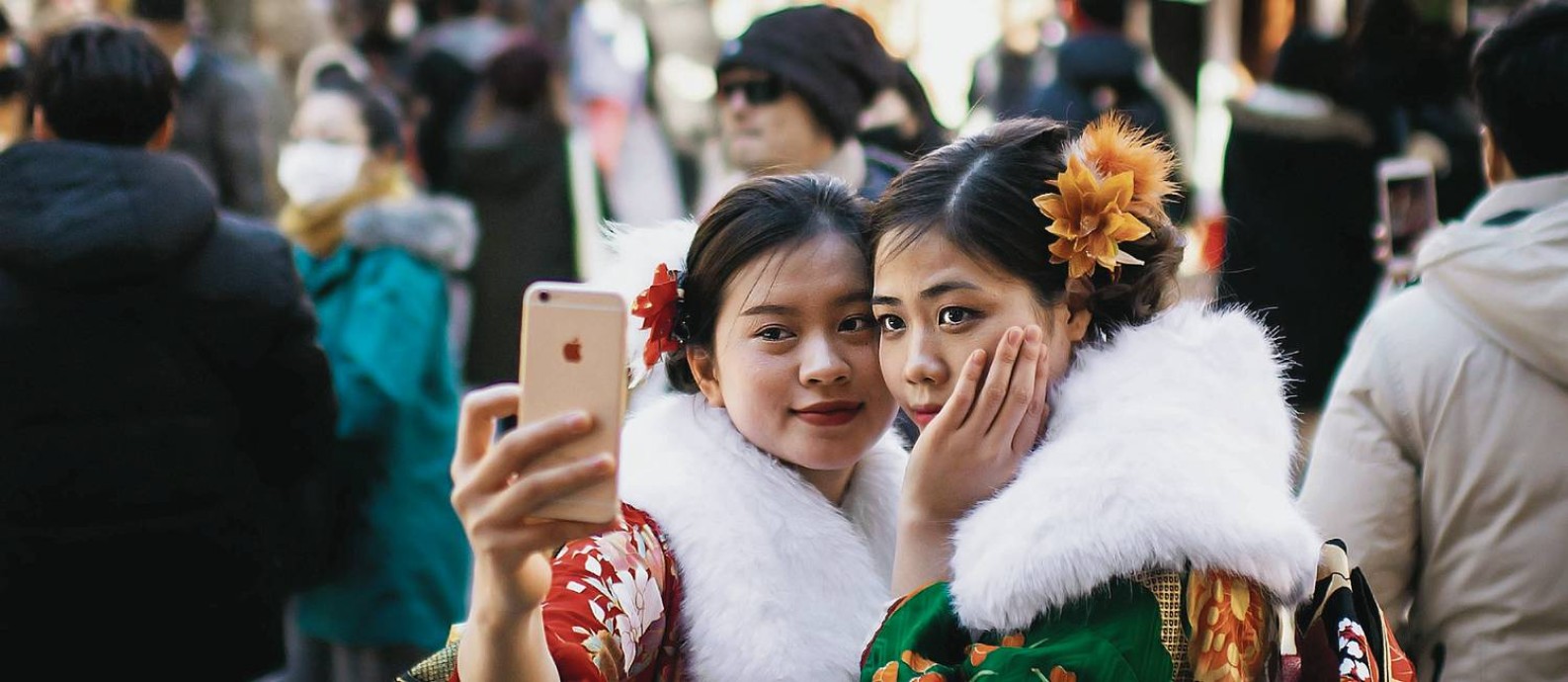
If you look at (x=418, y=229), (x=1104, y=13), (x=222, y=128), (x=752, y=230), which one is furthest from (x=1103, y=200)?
(x=222, y=128)

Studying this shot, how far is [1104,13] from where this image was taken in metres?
6.22

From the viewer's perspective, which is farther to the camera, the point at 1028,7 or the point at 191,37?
the point at 1028,7

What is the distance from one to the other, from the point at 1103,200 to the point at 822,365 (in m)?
0.43

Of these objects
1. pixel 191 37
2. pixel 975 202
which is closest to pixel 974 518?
pixel 975 202

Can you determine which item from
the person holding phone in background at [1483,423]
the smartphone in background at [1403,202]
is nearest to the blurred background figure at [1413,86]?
the smartphone in background at [1403,202]

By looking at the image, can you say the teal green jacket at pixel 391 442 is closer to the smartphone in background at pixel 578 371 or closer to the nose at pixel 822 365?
the nose at pixel 822 365

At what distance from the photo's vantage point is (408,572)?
4.33 m

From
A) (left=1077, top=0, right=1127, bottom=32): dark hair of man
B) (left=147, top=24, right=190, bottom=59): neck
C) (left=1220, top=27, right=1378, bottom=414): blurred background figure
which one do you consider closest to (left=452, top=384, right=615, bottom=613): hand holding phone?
(left=1220, top=27, right=1378, bottom=414): blurred background figure

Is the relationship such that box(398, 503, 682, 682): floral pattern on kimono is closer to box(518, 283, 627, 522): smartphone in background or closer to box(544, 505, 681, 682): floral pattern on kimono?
box(544, 505, 681, 682): floral pattern on kimono

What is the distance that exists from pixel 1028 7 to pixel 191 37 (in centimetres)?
533

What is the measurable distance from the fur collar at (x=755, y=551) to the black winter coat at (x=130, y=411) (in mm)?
1378

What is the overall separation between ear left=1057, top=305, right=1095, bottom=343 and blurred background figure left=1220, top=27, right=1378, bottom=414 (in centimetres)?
382

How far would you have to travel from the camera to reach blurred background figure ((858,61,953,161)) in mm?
5223

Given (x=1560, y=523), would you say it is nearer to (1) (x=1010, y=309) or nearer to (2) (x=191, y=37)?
(1) (x=1010, y=309)
